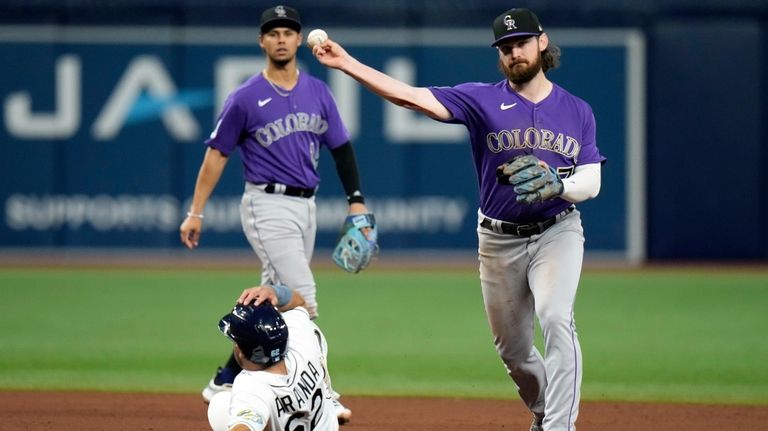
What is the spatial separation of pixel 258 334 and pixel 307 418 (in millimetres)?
435

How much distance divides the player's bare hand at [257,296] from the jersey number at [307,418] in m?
0.47

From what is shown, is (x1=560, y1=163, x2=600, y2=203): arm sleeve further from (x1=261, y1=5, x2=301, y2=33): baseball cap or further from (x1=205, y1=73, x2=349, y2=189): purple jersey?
(x1=261, y1=5, x2=301, y2=33): baseball cap

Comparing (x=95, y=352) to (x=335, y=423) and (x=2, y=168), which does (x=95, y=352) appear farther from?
(x=2, y=168)

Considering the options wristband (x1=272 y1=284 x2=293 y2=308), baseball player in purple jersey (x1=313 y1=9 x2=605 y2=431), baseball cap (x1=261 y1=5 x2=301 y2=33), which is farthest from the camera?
baseball cap (x1=261 y1=5 x2=301 y2=33)

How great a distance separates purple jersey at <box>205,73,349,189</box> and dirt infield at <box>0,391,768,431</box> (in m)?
1.40

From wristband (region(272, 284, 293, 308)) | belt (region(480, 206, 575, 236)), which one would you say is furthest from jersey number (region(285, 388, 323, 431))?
belt (region(480, 206, 575, 236))

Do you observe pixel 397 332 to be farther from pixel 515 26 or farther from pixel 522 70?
pixel 515 26

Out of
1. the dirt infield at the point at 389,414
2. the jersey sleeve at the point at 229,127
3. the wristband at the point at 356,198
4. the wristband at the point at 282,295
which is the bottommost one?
the dirt infield at the point at 389,414

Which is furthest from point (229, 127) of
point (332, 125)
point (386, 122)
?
point (386, 122)

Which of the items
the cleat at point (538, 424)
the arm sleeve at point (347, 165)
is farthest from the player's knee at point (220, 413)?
the arm sleeve at point (347, 165)

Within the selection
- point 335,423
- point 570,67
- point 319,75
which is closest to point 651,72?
point 570,67

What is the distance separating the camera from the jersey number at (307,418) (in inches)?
201

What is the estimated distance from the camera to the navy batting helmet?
5.01 meters

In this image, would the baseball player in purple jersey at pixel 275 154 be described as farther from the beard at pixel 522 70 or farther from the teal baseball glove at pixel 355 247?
the beard at pixel 522 70
